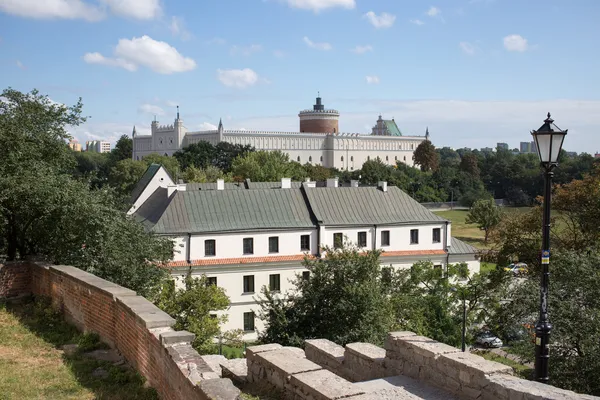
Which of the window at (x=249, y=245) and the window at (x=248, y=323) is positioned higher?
the window at (x=249, y=245)

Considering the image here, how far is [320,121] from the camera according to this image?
192 m

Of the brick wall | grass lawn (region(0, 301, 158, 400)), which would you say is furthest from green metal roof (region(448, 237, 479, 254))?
grass lawn (region(0, 301, 158, 400))

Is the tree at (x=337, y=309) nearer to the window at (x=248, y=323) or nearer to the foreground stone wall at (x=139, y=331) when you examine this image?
the foreground stone wall at (x=139, y=331)

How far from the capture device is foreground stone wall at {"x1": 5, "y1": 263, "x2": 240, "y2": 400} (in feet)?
23.3

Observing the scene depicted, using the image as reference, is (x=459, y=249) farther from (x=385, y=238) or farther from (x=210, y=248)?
(x=210, y=248)

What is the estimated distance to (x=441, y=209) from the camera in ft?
357

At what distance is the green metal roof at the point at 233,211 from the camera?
3453 cm

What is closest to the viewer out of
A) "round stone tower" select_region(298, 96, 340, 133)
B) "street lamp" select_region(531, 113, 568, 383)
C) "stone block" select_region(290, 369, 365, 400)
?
"stone block" select_region(290, 369, 365, 400)

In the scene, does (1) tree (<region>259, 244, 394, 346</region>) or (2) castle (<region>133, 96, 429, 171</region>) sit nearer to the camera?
(1) tree (<region>259, 244, 394, 346</region>)

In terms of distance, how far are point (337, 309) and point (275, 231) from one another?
51.0 ft

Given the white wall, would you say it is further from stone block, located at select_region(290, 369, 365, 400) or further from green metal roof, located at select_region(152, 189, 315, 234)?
stone block, located at select_region(290, 369, 365, 400)

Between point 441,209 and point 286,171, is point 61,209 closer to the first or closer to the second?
point 286,171

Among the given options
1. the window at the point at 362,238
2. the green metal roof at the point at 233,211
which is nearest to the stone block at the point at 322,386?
the green metal roof at the point at 233,211

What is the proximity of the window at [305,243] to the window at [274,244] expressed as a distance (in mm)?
1476
